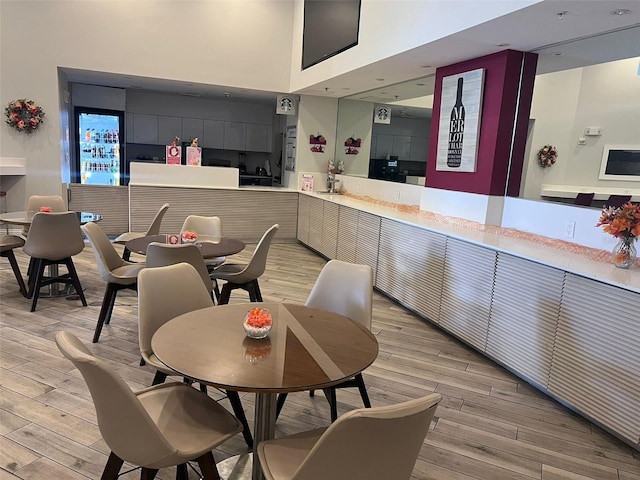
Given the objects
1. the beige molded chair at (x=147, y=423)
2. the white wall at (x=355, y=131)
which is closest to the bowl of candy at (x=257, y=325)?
the beige molded chair at (x=147, y=423)

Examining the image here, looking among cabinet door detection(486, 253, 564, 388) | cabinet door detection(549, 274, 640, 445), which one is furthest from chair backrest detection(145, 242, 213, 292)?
cabinet door detection(549, 274, 640, 445)

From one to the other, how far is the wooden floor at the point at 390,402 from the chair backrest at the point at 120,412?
0.72m

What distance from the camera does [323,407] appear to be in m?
2.79

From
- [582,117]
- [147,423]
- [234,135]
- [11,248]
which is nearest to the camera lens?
[147,423]

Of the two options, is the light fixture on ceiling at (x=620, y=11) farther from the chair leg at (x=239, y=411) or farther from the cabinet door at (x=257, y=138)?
the cabinet door at (x=257, y=138)

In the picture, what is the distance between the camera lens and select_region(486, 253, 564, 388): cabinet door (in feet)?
9.61

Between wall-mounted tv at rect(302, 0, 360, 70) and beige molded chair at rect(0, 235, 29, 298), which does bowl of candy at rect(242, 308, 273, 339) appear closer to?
beige molded chair at rect(0, 235, 29, 298)

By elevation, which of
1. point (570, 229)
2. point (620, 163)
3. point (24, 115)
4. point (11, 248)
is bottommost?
point (11, 248)

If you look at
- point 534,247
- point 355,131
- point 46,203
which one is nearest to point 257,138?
point 355,131

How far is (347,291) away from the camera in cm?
269

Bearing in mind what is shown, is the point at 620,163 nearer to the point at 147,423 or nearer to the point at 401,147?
the point at 401,147

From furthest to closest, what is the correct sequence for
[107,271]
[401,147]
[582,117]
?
1. [401,147]
2. [582,117]
3. [107,271]

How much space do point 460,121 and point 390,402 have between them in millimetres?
2971

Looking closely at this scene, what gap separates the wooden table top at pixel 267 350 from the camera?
1.58 metres
